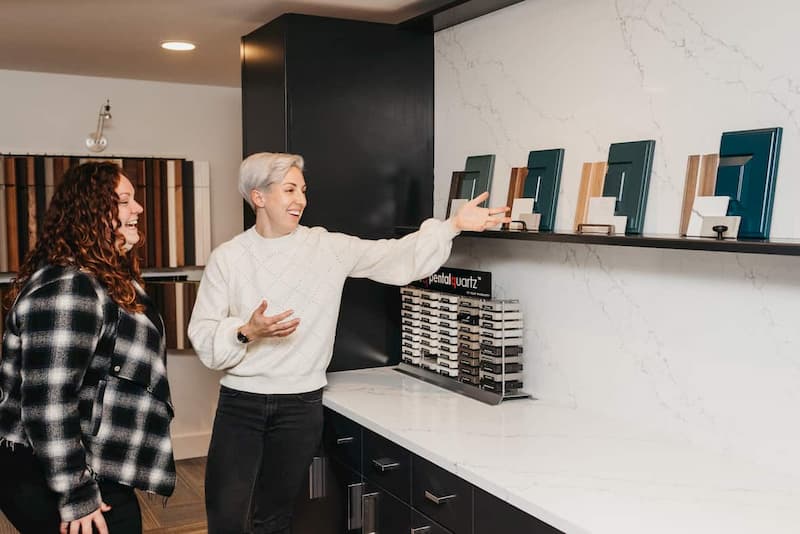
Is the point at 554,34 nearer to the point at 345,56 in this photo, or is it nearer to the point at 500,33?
the point at 500,33

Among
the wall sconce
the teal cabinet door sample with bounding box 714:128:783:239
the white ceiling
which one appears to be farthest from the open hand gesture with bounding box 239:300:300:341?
the wall sconce

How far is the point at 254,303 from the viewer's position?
2711 mm

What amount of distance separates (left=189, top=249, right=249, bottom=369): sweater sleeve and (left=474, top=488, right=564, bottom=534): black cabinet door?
0.90 m

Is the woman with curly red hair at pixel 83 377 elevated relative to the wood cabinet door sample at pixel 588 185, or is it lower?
lower

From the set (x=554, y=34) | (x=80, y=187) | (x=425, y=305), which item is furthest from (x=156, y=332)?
(x=554, y=34)

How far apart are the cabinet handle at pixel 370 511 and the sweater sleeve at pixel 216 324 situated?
1.99ft

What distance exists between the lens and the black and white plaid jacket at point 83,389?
1894 millimetres

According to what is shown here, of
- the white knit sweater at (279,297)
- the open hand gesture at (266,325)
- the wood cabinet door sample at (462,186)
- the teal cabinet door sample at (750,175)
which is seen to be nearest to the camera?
the teal cabinet door sample at (750,175)

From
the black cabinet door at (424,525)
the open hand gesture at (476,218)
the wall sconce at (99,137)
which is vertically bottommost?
the black cabinet door at (424,525)

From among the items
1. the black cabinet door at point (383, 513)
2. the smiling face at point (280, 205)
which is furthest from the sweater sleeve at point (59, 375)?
the black cabinet door at point (383, 513)

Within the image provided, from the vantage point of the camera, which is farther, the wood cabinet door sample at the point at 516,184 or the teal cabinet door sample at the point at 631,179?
the wood cabinet door sample at the point at 516,184

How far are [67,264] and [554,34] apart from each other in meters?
1.68

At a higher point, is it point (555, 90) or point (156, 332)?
point (555, 90)

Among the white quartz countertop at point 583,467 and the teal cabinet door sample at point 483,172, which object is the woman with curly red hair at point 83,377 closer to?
the white quartz countertop at point 583,467
